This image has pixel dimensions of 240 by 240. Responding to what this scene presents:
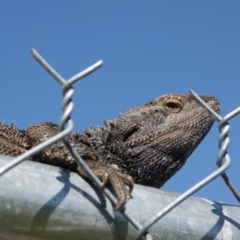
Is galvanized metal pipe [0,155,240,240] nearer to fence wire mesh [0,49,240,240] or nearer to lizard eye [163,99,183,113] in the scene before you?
fence wire mesh [0,49,240,240]

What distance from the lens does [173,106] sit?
486 centimetres

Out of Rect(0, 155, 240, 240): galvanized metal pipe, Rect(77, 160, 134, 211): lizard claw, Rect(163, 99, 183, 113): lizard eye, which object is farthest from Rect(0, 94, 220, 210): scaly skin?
Rect(0, 155, 240, 240): galvanized metal pipe

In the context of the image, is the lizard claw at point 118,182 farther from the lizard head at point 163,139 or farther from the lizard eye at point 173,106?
the lizard eye at point 173,106

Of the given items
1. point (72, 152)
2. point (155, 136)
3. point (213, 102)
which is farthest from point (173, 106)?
point (72, 152)

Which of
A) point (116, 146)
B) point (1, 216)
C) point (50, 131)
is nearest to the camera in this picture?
point (1, 216)

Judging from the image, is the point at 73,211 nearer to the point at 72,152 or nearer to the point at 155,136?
the point at 72,152

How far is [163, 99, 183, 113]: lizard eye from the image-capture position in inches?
190

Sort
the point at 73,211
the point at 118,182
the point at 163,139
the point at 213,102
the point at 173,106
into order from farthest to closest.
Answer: the point at 173,106
the point at 163,139
the point at 213,102
the point at 118,182
the point at 73,211

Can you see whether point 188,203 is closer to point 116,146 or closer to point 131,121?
point 116,146

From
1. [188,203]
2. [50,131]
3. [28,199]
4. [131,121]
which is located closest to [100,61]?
[28,199]

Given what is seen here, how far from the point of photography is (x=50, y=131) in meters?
3.00

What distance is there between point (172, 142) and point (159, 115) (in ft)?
0.96

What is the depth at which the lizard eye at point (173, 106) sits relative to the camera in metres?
4.82

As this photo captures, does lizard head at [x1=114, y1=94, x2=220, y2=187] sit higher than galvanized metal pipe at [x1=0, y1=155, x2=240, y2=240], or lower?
lower
